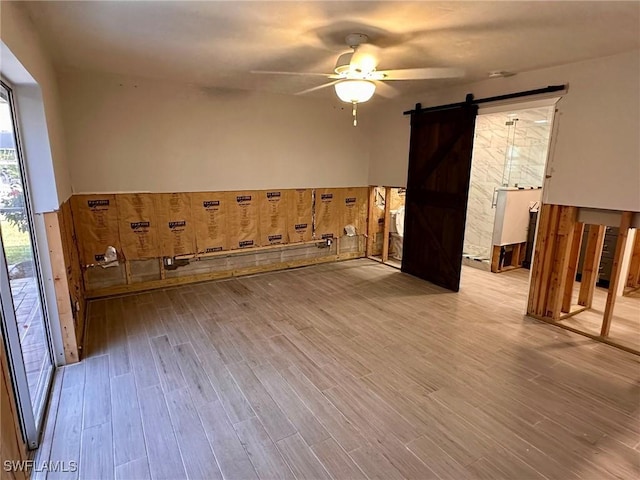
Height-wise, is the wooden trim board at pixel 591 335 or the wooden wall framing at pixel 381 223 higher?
the wooden wall framing at pixel 381 223

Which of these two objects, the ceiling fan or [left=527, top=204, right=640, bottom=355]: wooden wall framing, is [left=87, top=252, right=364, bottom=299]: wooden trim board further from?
the ceiling fan

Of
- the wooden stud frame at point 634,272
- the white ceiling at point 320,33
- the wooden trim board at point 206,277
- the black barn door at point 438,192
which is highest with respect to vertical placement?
the white ceiling at point 320,33

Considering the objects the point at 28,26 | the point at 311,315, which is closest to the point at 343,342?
the point at 311,315

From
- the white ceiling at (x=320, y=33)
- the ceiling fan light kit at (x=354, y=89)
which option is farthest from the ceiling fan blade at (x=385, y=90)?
the ceiling fan light kit at (x=354, y=89)

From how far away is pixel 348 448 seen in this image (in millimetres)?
2084

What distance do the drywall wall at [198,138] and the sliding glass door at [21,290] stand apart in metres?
1.72

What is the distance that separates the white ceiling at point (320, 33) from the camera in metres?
2.25

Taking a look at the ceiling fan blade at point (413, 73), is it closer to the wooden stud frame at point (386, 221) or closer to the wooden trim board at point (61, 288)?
the wooden trim board at point (61, 288)

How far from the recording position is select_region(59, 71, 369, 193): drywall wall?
411 cm

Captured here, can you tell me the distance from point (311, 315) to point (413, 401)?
165 centimetres

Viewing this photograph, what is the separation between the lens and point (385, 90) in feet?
15.2

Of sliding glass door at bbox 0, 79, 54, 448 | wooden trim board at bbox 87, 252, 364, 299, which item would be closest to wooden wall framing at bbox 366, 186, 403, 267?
wooden trim board at bbox 87, 252, 364, 299

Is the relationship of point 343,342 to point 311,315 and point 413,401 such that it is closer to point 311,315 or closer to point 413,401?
point 311,315

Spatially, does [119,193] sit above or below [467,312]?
above
